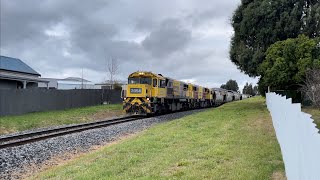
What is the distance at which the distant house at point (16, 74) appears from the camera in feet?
142

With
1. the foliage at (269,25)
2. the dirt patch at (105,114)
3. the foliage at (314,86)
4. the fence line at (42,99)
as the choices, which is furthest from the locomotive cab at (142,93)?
the foliage at (314,86)

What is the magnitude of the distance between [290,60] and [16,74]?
31.8 meters

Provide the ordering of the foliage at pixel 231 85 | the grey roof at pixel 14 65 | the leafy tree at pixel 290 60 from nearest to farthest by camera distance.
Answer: the leafy tree at pixel 290 60 < the grey roof at pixel 14 65 < the foliage at pixel 231 85

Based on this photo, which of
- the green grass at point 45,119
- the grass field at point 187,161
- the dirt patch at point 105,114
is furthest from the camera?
the dirt patch at point 105,114

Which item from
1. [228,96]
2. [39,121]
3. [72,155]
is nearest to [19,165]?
[72,155]

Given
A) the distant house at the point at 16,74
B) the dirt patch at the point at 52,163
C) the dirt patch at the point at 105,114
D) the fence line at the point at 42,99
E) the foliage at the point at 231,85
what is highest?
the foliage at the point at 231,85

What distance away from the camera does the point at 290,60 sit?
3391 centimetres

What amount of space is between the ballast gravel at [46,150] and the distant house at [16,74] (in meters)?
24.8

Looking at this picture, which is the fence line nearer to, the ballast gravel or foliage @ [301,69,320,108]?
the ballast gravel

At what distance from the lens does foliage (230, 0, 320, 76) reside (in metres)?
35.6

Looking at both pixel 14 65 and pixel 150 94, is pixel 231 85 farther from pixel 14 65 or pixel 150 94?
pixel 150 94

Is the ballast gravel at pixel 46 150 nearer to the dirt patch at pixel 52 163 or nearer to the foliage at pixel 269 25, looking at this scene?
the dirt patch at pixel 52 163

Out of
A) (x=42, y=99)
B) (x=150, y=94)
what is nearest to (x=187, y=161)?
(x=150, y=94)

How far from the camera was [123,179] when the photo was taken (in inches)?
332
